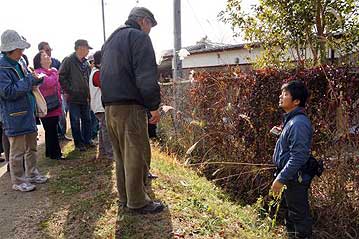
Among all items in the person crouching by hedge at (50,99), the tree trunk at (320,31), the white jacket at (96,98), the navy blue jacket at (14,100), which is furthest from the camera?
the person crouching by hedge at (50,99)

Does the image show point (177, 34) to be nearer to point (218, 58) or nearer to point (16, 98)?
point (218, 58)

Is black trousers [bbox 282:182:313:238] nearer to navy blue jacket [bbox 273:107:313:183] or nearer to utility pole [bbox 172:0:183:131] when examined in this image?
navy blue jacket [bbox 273:107:313:183]

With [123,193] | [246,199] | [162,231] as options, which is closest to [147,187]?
[123,193]

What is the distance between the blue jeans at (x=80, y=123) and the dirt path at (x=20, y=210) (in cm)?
157

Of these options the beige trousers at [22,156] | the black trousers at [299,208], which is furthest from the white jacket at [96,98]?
the black trousers at [299,208]

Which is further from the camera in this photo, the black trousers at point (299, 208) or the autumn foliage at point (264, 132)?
the autumn foliage at point (264, 132)

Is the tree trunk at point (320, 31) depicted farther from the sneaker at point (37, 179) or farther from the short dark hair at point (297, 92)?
the sneaker at point (37, 179)

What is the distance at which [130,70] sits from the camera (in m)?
3.26

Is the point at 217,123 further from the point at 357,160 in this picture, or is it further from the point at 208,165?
the point at 357,160

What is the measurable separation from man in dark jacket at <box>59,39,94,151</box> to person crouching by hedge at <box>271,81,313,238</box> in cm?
352

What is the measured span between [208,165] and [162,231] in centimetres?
270

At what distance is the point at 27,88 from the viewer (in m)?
4.23

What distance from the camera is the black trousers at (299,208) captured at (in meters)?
3.58

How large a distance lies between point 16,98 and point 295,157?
3132mm
